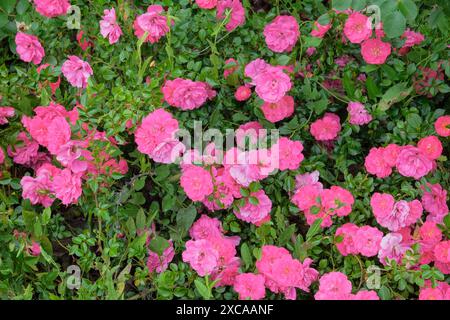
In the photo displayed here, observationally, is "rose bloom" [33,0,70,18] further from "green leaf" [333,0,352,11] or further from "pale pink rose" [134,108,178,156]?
"green leaf" [333,0,352,11]

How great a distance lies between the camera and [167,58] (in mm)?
2008

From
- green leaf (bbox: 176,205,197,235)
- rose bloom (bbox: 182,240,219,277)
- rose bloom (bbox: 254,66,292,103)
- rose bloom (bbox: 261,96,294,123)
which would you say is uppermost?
rose bloom (bbox: 254,66,292,103)

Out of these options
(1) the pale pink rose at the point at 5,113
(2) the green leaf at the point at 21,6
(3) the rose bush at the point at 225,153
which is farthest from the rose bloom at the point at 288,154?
(2) the green leaf at the point at 21,6

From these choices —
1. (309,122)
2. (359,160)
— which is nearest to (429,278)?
(359,160)

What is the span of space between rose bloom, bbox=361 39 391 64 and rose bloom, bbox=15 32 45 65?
3.26ft

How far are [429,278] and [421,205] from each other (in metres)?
0.22

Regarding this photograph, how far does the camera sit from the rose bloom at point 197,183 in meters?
1.74

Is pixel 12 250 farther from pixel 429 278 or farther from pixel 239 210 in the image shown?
pixel 429 278

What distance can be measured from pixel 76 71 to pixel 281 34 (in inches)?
24.4

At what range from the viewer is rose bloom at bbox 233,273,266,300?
1.66 metres

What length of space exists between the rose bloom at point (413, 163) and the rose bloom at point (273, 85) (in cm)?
38

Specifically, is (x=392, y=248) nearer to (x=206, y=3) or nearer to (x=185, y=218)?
(x=185, y=218)

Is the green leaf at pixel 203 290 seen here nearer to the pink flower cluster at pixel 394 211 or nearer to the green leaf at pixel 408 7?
the pink flower cluster at pixel 394 211

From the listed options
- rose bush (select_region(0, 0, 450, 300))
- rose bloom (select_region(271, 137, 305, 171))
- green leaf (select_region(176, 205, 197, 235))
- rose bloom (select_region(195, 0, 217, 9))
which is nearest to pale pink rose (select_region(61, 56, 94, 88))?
rose bush (select_region(0, 0, 450, 300))
